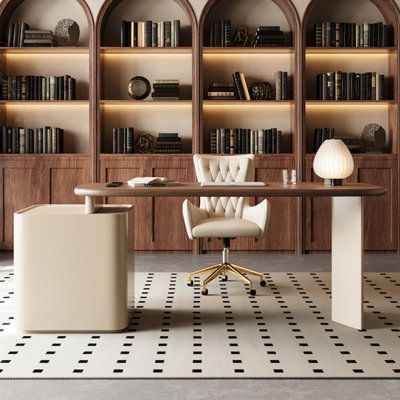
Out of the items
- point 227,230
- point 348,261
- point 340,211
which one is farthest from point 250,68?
point 348,261

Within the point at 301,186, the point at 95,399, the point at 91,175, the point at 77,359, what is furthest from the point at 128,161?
the point at 95,399

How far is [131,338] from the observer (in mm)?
4230

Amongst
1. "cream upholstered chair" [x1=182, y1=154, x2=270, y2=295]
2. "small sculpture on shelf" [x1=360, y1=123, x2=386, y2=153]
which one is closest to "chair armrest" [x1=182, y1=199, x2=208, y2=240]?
"cream upholstered chair" [x1=182, y1=154, x2=270, y2=295]

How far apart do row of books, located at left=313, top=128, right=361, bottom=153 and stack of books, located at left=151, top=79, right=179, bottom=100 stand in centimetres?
135

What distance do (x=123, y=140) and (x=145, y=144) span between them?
22 centimetres

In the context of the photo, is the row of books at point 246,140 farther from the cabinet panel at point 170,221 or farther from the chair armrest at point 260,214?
the chair armrest at point 260,214

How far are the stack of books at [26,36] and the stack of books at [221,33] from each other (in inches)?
58.5

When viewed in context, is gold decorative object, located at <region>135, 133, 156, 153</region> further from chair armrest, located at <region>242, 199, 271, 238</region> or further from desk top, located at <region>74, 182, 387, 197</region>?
desk top, located at <region>74, 182, 387, 197</region>

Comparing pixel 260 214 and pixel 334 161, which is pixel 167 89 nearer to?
pixel 260 214

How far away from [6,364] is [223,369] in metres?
1.03

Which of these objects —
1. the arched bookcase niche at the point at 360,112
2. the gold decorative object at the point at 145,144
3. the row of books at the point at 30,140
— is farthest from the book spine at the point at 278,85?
the row of books at the point at 30,140

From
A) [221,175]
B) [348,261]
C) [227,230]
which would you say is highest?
[221,175]

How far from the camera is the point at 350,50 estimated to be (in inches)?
285

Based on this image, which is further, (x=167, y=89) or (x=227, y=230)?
(x=167, y=89)
